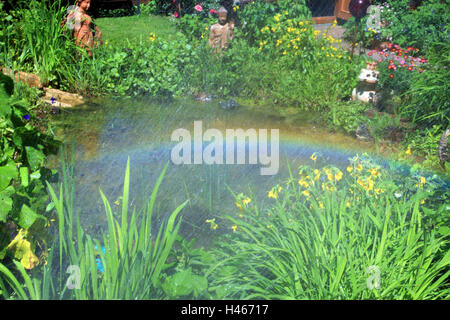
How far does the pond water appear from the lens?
3.59 meters

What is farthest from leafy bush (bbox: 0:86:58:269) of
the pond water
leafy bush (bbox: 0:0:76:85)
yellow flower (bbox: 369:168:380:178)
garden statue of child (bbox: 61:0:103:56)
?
garden statue of child (bbox: 61:0:103:56)

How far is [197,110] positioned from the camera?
6070 mm

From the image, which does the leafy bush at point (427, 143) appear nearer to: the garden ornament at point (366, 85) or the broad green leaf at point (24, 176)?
the garden ornament at point (366, 85)

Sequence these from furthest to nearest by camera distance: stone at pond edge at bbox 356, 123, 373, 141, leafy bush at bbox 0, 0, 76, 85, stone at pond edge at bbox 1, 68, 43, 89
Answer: leafy bush at bbox 0, 0, 76, 85, stone at pond edge at bbox 1, 68, 43, 89, stone at pond edge at bbox 356, 123, 373, 141

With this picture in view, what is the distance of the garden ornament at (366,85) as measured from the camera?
19.8 ft

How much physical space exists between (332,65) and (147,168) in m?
3.52

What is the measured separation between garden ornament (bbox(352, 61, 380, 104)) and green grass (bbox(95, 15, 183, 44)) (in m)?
3.88

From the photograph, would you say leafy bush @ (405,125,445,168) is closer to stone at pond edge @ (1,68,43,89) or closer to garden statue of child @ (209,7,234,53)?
garden statue of child @ (209,7,234,53)

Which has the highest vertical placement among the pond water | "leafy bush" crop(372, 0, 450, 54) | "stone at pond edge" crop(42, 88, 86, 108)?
"leafy bush" crop(372, 0, 450, 54)

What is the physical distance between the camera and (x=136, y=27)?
33.2ft

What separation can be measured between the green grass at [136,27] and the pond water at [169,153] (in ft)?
10.4

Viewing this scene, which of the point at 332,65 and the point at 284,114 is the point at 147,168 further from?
the point at 332,65

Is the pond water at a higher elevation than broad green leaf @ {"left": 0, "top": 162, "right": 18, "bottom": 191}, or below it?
below
